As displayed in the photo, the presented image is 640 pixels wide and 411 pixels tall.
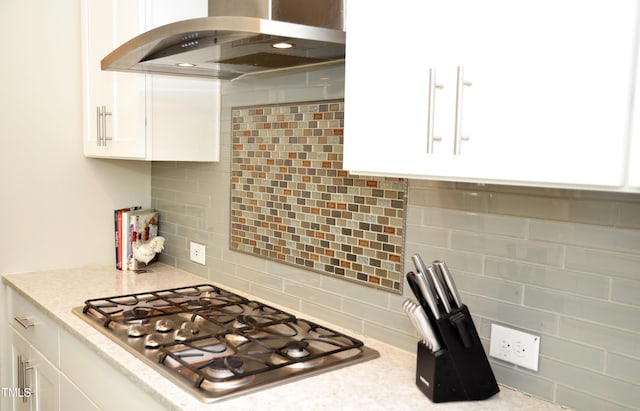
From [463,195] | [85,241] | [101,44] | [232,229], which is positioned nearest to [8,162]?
[85,241]

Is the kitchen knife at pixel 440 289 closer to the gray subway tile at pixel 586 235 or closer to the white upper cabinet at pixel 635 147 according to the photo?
the gray subway tile at pixel 586 235

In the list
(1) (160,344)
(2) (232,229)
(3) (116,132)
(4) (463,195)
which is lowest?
(1) (160,344)

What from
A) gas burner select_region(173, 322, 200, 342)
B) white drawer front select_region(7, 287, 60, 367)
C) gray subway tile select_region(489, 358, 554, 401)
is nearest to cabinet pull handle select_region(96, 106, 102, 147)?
white drawer front select_region(7, 287, 60, 367)

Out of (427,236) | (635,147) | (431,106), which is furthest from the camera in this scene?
(427,236)

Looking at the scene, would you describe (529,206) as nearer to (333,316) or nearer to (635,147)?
(635,147)

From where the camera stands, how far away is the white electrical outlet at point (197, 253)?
8.54 feet

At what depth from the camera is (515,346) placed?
4.67ft

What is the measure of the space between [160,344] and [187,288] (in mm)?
693

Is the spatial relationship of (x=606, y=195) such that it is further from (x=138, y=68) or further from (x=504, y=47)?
(x=138, y=68)

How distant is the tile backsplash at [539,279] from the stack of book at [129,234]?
118 cm

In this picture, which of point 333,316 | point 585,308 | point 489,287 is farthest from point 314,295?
point 585,308

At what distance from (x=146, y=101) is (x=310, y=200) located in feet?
2.71

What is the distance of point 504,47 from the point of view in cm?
105

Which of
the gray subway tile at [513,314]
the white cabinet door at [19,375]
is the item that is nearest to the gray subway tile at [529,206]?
the gray subway tile at [513,314]
